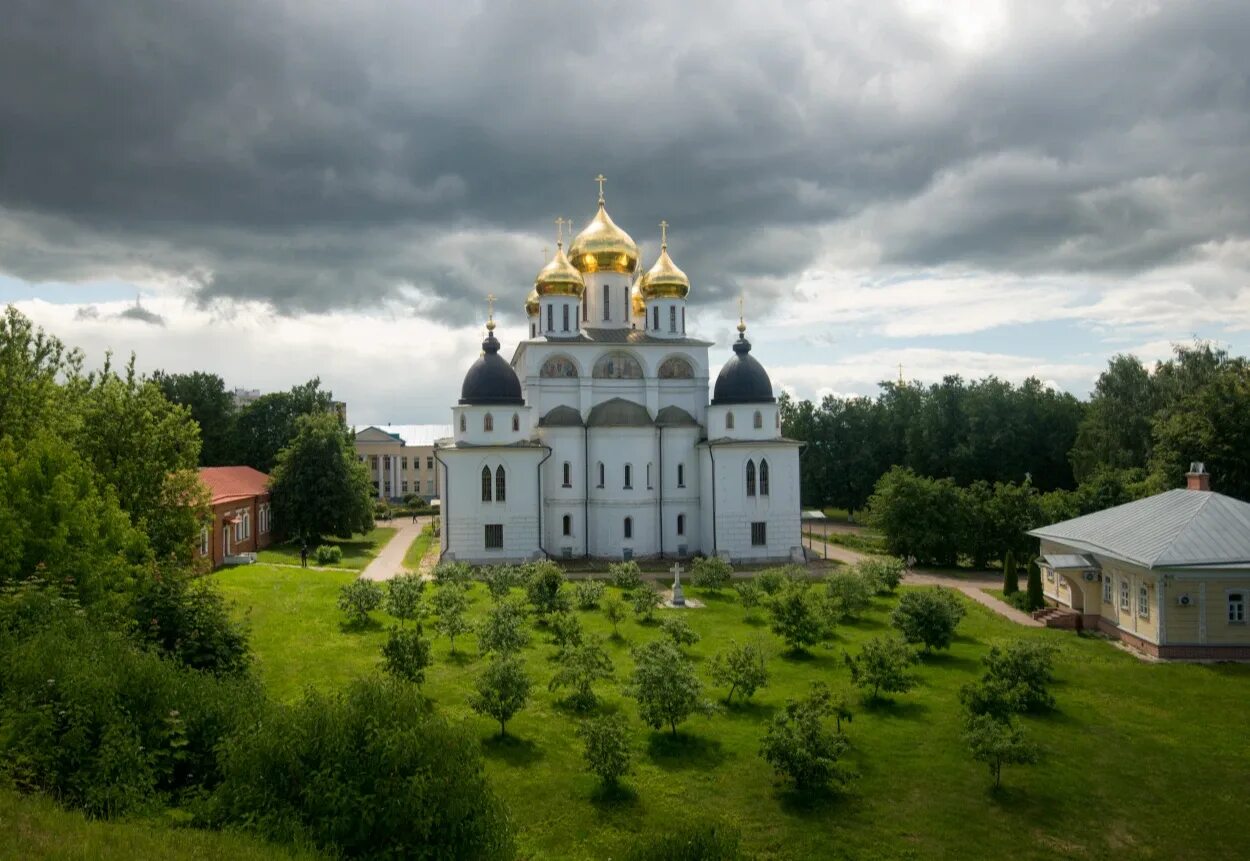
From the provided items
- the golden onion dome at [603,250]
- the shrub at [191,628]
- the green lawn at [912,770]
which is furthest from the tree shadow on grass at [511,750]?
the golden onion dome at [603,250]

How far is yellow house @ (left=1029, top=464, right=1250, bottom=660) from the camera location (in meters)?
20.3

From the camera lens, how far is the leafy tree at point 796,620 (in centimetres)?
2086

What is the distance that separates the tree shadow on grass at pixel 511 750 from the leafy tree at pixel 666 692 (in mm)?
1860

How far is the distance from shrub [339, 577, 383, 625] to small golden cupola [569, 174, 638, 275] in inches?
788

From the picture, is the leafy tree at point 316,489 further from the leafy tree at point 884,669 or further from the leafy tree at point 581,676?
the leafy tree at point 884,669

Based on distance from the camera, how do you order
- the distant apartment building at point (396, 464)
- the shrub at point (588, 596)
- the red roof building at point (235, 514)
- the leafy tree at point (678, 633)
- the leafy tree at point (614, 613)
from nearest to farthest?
the leafy tree at point (678, 633), the leafy tree at point (614, 613), the shrub at point (588, 596), the red roof building at point (235, 514), the distant apartment building at point (396, 464)

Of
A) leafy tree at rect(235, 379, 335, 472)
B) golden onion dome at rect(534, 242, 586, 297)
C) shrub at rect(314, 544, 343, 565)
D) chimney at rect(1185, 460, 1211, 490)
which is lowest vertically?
shrub at rect(314, 544, 343, 565)

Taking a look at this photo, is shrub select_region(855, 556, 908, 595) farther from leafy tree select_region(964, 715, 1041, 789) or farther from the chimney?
leafy tree select_region(964, 715, 1041, 789)

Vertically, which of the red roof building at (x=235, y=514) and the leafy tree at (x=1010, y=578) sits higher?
the red roof building at (x=235, y=514)

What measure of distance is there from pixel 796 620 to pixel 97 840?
15.6 metres

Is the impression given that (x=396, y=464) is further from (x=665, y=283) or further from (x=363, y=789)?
(x=363, y=789)

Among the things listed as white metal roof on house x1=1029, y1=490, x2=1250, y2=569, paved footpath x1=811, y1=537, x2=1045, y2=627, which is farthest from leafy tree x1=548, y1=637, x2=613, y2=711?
paved footpath x1=811, y1=537, x2=1045, y2=627

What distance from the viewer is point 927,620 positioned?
2050cm

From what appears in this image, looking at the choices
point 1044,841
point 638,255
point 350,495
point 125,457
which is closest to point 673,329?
point 638,255
